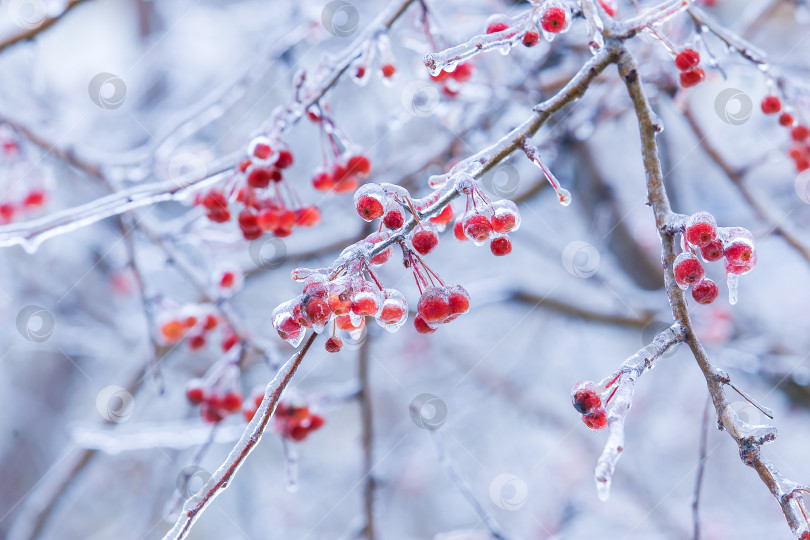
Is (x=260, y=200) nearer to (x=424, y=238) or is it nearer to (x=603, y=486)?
(x=424, y=238)

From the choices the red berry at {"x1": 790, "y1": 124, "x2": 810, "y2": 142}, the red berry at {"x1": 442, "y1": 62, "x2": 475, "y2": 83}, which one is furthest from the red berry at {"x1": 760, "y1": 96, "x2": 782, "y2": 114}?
the red berry at {"x1": 442, "y1": 62, "x2": 475, "y2": 83}

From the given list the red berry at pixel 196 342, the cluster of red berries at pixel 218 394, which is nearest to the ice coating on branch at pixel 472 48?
the cluster of red berries at pixel 218 394

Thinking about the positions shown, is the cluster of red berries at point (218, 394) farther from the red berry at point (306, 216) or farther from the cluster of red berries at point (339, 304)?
the cluster of red berries at point (339, 304)

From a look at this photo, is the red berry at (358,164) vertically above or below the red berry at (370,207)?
above

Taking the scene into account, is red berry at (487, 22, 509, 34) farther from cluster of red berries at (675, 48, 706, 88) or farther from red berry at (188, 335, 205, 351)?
red berry at (188, 335, 205, 351)

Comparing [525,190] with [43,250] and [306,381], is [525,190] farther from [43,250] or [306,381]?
[43,250]

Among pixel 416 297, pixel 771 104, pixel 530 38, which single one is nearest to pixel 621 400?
pixel 530 38
